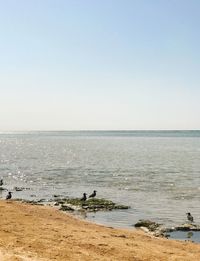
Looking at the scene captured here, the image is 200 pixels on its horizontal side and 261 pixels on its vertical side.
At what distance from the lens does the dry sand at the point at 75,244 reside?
1823 cm

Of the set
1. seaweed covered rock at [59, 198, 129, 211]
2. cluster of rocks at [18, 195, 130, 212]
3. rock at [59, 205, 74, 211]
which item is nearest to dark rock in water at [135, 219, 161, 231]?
cluster of rocks at [18, 195, 130, 212]

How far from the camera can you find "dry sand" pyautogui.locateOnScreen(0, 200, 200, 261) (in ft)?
59.8

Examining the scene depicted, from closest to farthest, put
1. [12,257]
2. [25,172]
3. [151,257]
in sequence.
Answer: [12,257]
[151,257]
[25,172]

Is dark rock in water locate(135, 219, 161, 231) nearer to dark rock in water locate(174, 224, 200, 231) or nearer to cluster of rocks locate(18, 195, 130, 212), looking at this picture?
dark rock in water locate(174, 224, 200, 231)

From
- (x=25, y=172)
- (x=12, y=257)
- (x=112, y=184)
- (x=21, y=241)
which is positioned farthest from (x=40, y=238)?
(x=25, y=172)

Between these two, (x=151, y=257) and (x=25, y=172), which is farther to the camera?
(x=25, y=172)

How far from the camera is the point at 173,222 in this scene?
31.2m

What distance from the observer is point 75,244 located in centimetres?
2045

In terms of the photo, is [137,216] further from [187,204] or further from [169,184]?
[169,184]

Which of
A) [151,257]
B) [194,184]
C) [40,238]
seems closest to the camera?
[151,257]

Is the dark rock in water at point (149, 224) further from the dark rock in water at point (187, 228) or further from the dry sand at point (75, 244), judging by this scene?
the dry sand at point (75, 244)

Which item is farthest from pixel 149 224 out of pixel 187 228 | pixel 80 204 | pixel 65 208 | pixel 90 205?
pixel 80 204

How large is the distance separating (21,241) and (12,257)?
3186mm

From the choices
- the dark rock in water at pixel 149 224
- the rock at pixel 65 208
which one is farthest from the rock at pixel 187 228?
the rock at pixel 65 208
